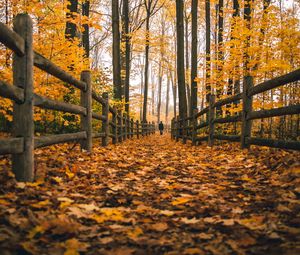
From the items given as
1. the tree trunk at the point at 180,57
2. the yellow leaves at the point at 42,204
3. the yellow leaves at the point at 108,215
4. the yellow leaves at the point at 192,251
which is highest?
the tree trunk at the point at 180,57

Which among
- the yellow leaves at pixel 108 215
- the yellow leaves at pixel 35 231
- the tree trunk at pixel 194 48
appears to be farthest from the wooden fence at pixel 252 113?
the tree trunk at pixel 194 48

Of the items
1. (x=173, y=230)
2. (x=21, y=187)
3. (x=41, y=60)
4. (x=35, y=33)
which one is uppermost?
(x=35, y=33)

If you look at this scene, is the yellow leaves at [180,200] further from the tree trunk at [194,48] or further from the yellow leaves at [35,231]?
the tree trunk at [194,48]

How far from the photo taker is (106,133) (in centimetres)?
730

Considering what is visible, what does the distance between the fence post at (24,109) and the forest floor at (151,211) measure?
13 cm

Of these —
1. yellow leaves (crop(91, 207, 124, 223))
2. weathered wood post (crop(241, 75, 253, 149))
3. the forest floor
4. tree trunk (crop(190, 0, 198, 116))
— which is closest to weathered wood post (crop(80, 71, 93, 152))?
the forest floor

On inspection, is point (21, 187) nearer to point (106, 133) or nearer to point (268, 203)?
point (268, 203)

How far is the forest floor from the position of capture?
1.67 meters

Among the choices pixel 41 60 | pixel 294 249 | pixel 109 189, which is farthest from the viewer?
pixel 41 60

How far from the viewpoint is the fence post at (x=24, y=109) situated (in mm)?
2799

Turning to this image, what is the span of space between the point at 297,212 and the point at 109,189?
175cm

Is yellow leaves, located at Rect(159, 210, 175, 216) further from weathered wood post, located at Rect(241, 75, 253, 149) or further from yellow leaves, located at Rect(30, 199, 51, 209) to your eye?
weathered wood post, located at Rect(241, 75, 253, 149)

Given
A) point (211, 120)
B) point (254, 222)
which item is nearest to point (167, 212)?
point (254, 222)

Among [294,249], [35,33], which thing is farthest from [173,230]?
[35,33]
